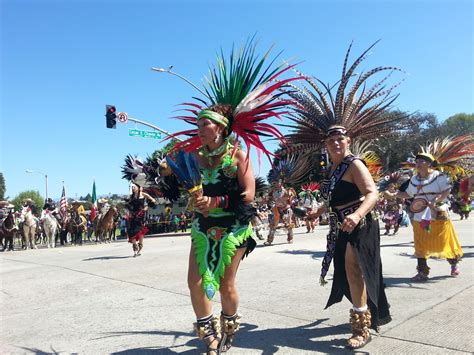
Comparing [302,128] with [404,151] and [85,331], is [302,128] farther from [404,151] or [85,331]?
[404,151]

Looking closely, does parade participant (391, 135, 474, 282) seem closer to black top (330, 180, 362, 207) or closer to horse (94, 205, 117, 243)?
black top (330, 180, 362, 207)

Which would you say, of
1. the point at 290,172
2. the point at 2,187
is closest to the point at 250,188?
the point at 290,172

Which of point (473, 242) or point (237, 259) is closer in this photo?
point (237, 259)

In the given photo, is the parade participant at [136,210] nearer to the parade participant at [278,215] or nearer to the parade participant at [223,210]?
the parade participant at [278,215]

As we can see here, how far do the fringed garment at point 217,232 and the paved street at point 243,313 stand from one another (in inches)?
31.0

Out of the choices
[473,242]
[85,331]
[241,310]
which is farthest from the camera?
[473,242]

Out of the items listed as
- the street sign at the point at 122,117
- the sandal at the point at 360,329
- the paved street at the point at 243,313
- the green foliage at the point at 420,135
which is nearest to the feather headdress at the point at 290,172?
the paved street at the point at 243,313

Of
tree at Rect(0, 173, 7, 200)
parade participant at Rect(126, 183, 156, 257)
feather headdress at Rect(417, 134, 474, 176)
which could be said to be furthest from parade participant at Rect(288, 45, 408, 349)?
tree at Rect(0, 173, 7, 200)

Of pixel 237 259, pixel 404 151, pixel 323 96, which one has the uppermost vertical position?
pixel 404 151

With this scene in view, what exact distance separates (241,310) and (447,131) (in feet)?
205

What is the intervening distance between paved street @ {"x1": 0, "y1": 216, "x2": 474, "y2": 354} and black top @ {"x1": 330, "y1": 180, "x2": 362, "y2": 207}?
48.9 inches

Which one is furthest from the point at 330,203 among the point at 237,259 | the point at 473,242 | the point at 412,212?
the point at 473,242

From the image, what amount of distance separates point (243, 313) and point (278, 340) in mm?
987

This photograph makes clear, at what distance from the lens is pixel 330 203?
367cm
